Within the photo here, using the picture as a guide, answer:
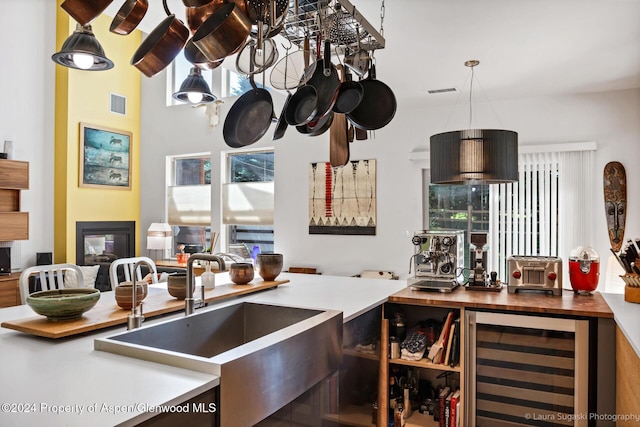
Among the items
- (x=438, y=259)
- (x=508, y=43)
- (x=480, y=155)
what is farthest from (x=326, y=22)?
(x=508, y=43)

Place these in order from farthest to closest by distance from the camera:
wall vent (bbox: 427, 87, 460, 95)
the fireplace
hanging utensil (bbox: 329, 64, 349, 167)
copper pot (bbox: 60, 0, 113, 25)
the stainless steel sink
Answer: the fireplace → wall vent (bbox: 427, 87, 460, 95) → hanging utensil (bbox: 329, 64, 349, 167) → copper pot (bbox: 60, 0, 113, 25) → the stainless steel sink

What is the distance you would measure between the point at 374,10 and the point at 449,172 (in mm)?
1043

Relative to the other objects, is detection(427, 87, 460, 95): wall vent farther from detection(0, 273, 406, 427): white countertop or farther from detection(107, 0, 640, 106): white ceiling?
detection(0, 273, 406, 427): white countertop

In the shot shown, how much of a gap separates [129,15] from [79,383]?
3.64ft

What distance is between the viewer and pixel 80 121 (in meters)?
5.66

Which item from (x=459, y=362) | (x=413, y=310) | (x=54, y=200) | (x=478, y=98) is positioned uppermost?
(x=478, y=98)

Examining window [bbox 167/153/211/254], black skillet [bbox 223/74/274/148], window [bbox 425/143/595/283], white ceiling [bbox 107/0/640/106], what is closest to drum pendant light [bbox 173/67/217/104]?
white ceiling [bbox 107/0/640/106]

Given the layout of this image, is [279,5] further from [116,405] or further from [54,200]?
[54,200]

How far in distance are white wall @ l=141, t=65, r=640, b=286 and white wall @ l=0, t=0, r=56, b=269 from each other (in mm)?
1289

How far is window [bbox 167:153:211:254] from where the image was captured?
6129 mm

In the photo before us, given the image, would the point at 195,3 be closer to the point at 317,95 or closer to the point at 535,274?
the point at 317,95

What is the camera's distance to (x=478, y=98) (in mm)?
4418

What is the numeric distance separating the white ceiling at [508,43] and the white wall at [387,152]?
26cm

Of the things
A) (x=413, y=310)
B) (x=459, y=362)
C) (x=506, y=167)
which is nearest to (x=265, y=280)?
(x=413, y=310)
